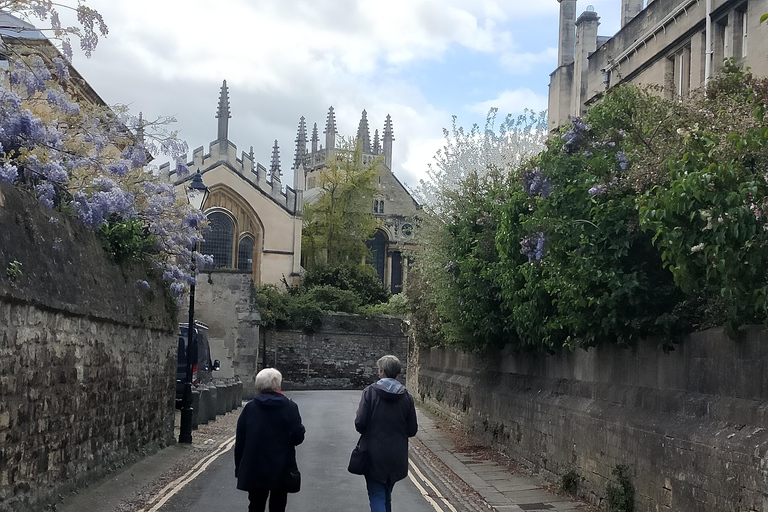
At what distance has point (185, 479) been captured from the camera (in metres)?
Answer: 13.0

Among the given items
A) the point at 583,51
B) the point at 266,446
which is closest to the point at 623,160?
the point at 266,446

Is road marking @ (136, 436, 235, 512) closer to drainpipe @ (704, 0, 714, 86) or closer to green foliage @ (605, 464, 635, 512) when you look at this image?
green foliage @ (605, 464, 635, 512)

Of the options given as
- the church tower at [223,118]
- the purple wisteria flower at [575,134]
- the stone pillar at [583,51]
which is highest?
the church tower at [223,118]

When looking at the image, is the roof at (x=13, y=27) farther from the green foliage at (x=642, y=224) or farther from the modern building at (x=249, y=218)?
the modern building at (x=249, y=218)

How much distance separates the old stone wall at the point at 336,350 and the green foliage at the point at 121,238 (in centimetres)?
3628

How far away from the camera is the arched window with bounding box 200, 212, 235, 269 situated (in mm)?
60281

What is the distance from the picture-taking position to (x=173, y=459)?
15.2 meters

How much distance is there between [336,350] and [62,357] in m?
42.0

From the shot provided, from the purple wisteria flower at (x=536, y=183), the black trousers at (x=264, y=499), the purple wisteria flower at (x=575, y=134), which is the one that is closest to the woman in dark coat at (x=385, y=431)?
the black trousers at (x=264, y=499)

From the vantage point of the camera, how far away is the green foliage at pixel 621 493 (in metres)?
9.98

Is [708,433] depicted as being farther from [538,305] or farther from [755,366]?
[538,305]

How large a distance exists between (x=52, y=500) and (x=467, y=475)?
7091 mm

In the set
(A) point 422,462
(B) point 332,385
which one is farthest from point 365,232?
(A) point 422,462

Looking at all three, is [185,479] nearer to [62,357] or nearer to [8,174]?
[62,357]
